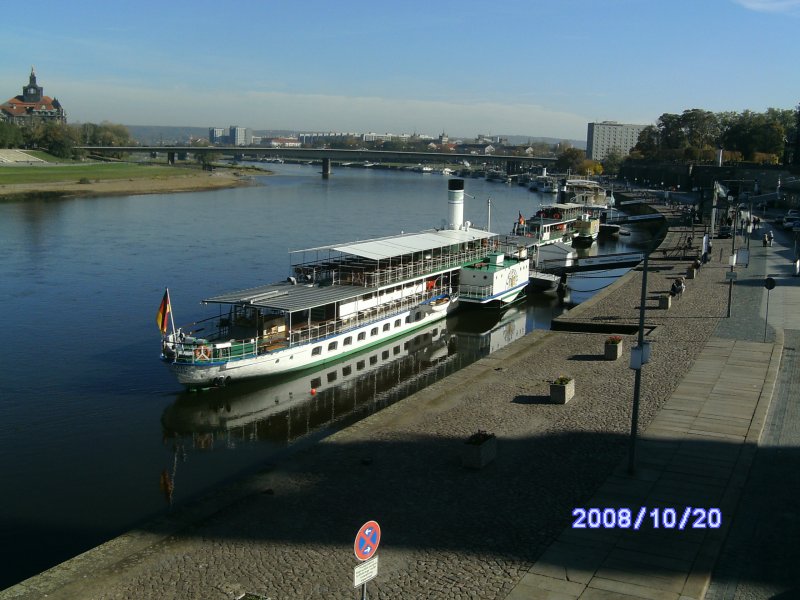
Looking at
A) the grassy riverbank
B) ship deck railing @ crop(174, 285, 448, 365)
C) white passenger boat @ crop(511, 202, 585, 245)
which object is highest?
the grassy riverbank

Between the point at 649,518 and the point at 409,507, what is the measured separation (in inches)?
192

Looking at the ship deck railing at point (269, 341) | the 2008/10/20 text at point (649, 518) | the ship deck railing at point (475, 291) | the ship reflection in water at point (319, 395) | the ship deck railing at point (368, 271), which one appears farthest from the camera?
the ship deck railing at point (475, 291)

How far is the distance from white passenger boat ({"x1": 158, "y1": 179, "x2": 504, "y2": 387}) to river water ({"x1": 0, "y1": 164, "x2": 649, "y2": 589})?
0.90 meters

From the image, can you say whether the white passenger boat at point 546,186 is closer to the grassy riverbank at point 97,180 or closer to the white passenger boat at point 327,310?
the grassy riverbank at point 97,180

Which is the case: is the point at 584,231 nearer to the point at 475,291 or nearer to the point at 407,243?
the point at 475,291

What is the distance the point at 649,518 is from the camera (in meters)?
A: 15.8

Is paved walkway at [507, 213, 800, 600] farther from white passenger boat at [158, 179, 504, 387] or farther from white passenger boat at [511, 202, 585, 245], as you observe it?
white passenger boat at [511, 202, 585, 245]

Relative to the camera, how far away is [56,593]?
13719 mm

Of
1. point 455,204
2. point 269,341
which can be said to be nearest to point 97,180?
point 455,204

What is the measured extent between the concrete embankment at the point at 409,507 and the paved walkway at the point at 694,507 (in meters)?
0.59

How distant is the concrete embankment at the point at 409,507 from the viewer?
13906mm

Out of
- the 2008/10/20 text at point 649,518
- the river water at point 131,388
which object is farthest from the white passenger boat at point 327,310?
the 2008/10/20 text at point 649,518

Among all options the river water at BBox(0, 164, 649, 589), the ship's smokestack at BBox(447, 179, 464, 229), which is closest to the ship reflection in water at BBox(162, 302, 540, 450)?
the river water at BBox(0, 164, 649, 589)

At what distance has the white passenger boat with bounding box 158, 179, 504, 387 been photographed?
29875mm
